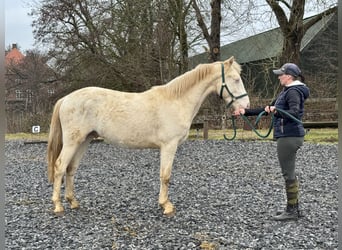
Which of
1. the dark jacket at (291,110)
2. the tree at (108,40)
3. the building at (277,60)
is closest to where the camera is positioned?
the dark jacket at (291,110)

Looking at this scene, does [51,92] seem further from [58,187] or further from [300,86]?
[300,86]

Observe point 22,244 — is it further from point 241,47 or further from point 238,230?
point 241,47

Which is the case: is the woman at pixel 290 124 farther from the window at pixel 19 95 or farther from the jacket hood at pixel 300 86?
the window at pixel 19 95

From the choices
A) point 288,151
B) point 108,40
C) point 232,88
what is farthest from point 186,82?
point 108,40

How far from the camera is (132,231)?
3834 millimetres

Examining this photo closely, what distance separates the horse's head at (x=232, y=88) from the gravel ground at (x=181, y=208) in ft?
4.38

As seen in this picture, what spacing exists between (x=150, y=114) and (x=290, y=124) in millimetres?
1606

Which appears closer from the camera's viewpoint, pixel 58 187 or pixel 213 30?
pixel 58 187

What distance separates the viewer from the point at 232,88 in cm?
448

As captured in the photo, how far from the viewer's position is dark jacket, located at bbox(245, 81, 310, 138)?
3.90 meters

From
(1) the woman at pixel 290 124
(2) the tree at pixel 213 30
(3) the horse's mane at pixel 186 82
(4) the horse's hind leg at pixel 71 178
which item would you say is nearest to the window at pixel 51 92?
(2) the tree at pixel 213 30

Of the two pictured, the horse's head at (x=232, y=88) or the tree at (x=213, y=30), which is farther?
the tree at (x=213, y=30)

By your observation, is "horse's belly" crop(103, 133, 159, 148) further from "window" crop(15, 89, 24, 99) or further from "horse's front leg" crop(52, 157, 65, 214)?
"window" crop(15, 89, 24, 99)

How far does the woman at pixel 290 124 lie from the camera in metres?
3.93
